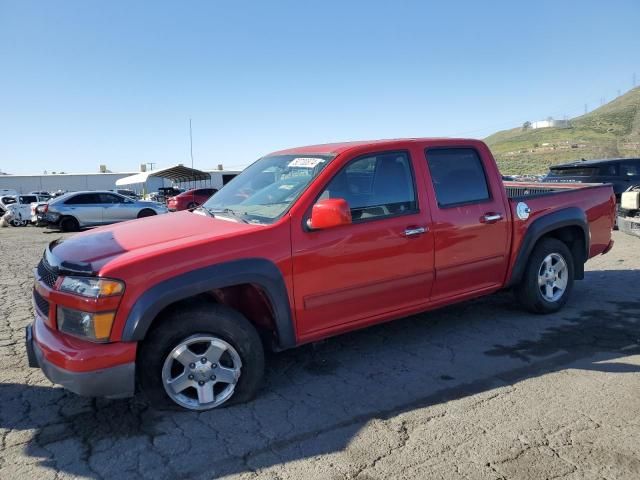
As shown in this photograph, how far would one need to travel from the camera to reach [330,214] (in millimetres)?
3371

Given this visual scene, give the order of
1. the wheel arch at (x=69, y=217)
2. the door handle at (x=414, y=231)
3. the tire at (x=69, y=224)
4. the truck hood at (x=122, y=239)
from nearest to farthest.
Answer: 1. the truck hood at (x=122, y=239)
2. the door handle at (x=414, y=231)
3. the wheel arch at (x=69, y=217)
4. the tire at (x=69, y=224)

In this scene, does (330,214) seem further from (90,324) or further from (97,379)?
(97,379)

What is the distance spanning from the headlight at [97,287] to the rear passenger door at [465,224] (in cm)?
247

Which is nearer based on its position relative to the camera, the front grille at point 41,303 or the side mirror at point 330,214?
the front grille at point 41,303

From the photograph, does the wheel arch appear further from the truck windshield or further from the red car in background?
the truck windshield

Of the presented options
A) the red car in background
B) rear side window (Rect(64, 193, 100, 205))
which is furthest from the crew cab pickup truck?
the red car in background

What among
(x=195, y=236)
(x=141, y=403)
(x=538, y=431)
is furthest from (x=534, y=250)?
(x=141, y=403)

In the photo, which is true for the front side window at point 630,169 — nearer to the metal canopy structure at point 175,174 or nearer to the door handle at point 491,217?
the door handle at point 491,217

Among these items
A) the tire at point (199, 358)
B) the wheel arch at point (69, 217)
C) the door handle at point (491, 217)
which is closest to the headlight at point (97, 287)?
the tire at point (199, 358)

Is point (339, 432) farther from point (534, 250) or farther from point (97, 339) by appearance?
point (534, 250)

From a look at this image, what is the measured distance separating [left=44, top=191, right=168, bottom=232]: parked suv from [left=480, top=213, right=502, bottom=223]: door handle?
624 inches

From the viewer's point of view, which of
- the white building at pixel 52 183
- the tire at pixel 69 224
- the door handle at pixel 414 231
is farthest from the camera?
the white building at pixel 52 183

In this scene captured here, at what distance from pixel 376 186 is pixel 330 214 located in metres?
0.76

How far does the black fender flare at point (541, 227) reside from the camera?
478 centimetres
